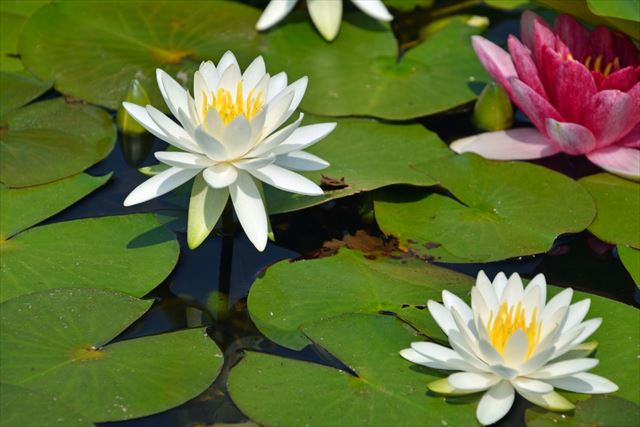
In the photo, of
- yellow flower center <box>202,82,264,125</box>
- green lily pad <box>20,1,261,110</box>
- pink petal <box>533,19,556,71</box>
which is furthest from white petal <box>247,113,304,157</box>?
pink petal <box>533,19,556,71</box>

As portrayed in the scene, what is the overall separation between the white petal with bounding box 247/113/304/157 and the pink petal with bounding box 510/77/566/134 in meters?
0.98

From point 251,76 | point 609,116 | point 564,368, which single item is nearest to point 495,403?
point 564,368

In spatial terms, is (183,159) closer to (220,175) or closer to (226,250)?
(220,175)

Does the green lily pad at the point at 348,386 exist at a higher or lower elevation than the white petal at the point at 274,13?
lower

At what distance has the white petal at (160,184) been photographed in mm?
2434

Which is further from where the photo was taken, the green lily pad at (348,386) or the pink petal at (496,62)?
the pink petal at (496,62)

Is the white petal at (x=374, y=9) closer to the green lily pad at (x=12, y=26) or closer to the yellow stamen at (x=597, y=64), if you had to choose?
the yellow stamen at (x=597, y=64)

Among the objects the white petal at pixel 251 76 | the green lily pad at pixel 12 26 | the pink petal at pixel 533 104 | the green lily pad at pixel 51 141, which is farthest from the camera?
the green lily pad at pixel 12 26

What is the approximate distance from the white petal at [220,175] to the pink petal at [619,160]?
1.38 metres

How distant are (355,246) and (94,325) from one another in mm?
873

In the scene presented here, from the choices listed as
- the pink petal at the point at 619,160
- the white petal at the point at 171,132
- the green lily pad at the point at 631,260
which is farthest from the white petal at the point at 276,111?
the pink petal at the point at 619,160

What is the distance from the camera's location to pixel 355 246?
9.13ft

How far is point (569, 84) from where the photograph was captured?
2.99 metres

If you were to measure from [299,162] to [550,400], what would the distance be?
98 centimetres
